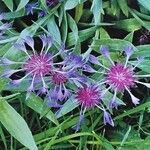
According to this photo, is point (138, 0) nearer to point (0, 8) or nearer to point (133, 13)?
point (133, 13)

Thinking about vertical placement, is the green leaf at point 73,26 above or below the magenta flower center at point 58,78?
above

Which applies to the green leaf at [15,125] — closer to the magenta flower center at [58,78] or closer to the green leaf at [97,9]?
the magenta flower center at [58,78]

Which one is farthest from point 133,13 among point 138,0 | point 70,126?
point 70,126

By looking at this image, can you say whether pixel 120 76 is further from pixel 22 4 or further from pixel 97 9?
pixel 22 4

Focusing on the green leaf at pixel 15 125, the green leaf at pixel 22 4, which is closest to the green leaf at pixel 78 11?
the green leaf at pixel 22 4

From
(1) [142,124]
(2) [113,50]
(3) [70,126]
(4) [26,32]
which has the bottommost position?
(1) [142,124]

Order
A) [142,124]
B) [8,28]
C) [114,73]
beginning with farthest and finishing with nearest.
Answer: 1. [142,124]
2. [8,28]
3. [114,73]
